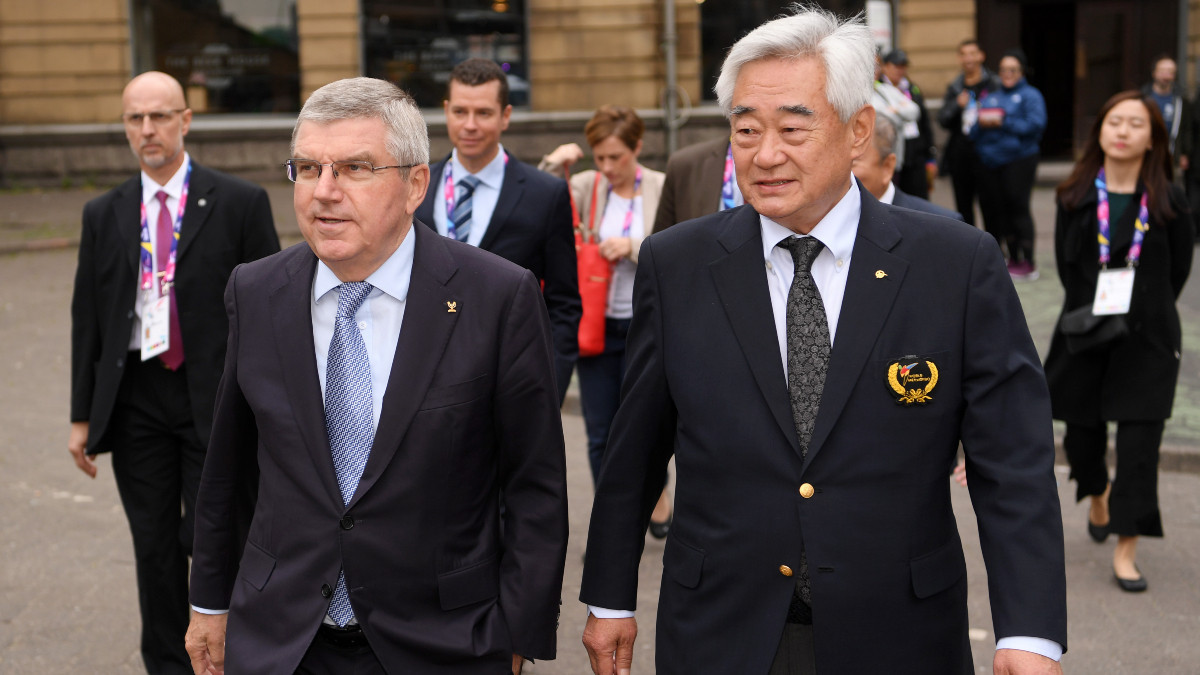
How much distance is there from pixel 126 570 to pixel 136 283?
199 cm

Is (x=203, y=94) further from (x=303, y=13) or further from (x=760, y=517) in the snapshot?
(x=760, y=517)

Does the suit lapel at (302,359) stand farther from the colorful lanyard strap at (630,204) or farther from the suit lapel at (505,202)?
the colorful lanyard strap at (630,204)

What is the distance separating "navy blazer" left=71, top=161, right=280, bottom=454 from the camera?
497 centimetres

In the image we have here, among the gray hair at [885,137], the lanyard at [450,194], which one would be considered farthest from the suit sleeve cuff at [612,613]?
the gray hair at [885,137]

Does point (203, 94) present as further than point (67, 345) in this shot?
Yes

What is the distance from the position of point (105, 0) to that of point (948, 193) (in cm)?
1347

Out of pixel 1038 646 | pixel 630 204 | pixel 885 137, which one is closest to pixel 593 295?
pixel 630 204

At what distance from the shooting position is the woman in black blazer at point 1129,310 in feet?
20.3

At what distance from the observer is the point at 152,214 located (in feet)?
16.9

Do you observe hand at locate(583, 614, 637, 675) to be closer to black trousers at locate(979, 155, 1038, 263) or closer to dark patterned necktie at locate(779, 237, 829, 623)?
dark patterned necktie at locate(779, 237, 829, 623)

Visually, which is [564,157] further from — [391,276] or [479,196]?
[391,276]

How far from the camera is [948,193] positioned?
65.9 feet

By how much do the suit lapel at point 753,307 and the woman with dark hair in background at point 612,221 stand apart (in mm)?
3421

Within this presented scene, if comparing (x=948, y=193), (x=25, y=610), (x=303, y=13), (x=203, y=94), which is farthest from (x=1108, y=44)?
(x=25, y=610)
